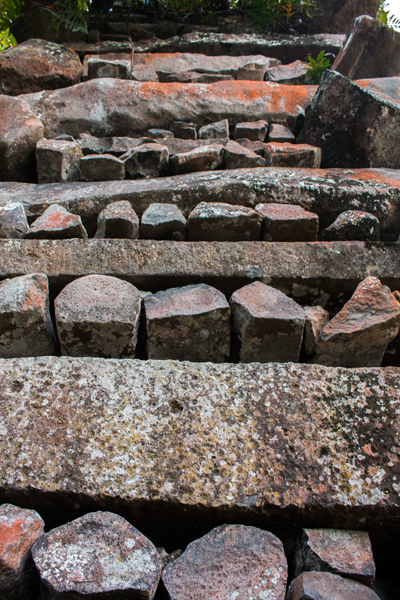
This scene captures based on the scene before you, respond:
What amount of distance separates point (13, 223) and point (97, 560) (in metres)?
1.66

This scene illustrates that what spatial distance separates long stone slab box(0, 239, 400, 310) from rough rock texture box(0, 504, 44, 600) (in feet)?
3.42

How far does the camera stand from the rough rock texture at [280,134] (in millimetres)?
3531

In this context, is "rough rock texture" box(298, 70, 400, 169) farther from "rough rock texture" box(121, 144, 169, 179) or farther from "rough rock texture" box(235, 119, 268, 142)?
"rough rock texture" box(121, 144, 169, 179)

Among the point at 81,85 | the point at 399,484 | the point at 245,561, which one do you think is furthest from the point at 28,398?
the point at 81,85

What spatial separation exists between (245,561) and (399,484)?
0.55m

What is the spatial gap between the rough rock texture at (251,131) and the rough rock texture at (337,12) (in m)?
2.72

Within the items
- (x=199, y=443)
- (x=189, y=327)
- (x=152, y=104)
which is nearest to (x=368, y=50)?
(x=152, y=104)

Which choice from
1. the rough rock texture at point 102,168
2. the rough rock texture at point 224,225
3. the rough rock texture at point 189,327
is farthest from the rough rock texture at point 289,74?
the rough rock texture at point 189,327

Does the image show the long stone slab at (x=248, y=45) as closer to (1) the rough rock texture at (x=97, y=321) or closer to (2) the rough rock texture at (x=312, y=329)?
(1) the rough rock texture at (x=97, y=321)

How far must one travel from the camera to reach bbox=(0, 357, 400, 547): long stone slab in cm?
134

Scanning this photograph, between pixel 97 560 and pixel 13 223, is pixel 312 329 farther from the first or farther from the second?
pixel 13 223

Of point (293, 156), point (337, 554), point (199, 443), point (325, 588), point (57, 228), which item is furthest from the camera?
point (293, 156)

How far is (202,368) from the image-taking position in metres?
1.67

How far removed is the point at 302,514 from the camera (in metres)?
1.35
